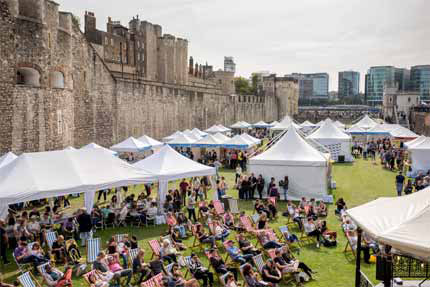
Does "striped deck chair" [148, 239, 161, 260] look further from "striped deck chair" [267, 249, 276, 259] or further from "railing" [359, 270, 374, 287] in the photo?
"railing" [359, 270, 374, 287]

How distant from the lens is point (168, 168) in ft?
44.7

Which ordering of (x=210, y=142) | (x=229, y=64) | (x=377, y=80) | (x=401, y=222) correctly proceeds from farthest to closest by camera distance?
(x=377, y=80) → (x=229, y=64) → (x=210, y=142) → (x=401, y=222)

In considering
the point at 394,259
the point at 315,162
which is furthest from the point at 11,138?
the point at 394,259

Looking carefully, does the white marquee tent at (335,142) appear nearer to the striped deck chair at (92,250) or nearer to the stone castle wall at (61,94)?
the stone castle wall at (61,94)

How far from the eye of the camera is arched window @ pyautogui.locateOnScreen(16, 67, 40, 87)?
723 inches

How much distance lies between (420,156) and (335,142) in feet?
20.7

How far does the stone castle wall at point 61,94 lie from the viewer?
55.3ft

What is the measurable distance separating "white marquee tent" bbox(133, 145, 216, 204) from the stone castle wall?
668 cm

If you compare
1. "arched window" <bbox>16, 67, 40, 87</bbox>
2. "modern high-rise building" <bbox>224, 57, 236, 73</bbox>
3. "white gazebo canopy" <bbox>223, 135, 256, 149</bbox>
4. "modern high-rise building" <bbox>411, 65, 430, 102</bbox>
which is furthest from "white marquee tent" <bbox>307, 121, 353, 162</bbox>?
"modern high-rise building" <bbox>411, 65, 430, 102</bbox>

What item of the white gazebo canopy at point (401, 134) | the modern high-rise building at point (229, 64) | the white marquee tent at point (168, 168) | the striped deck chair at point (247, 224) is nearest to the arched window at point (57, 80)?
the white marquee tent at point (168, 168)

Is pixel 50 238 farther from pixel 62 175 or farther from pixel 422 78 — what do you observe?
pixel 422 78

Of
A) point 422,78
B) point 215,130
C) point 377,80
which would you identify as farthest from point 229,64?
point 215,130

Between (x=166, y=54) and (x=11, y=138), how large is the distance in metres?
32.0

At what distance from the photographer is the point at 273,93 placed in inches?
3017
